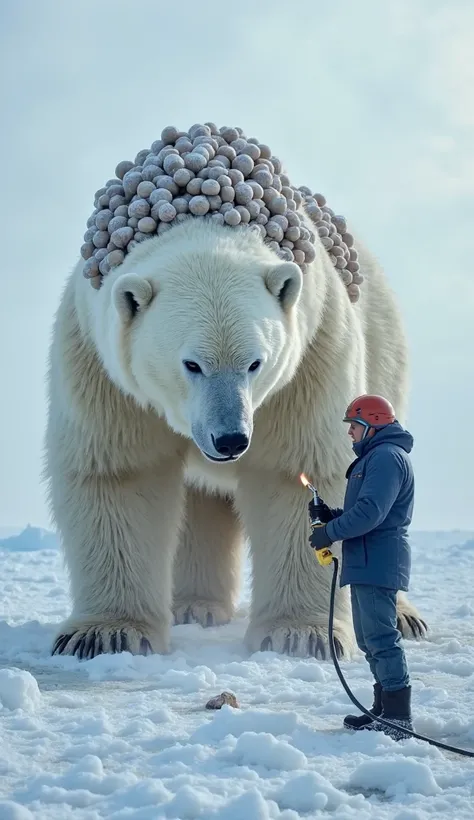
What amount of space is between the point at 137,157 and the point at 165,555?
1954 mm

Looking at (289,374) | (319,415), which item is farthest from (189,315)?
(319,415)

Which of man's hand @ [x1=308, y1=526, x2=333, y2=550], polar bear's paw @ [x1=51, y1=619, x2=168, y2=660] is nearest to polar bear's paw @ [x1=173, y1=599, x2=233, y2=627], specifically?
polar bear's paw @ [x1=51, y1=619, x2=168, y2=660]

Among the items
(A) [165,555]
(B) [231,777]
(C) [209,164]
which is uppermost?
(C) [209,164]

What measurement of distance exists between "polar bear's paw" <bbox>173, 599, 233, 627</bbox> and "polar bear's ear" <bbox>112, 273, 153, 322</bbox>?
2523 mm

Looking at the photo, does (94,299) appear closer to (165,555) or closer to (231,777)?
(165,555)

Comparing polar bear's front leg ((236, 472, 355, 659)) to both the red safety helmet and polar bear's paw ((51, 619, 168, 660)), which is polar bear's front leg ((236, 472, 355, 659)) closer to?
polar bear's paw ((51, 619, 168, 660))

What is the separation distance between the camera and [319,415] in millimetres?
4719

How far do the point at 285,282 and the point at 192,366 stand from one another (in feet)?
1.93

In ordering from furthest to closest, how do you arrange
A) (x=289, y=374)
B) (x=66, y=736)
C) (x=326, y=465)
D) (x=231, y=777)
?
(x=326, y=465), (x=289, y=374), (x=66, y=736), (x=231, y=777)

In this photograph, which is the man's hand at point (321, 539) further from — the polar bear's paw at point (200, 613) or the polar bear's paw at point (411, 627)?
the polar bear's paw at point (200, 613)

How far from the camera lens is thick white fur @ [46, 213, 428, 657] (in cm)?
411

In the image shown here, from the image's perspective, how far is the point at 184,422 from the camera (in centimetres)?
413

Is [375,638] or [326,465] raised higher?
[326,465]

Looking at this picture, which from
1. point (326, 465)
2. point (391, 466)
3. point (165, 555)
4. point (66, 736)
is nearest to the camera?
point (66, 736)
